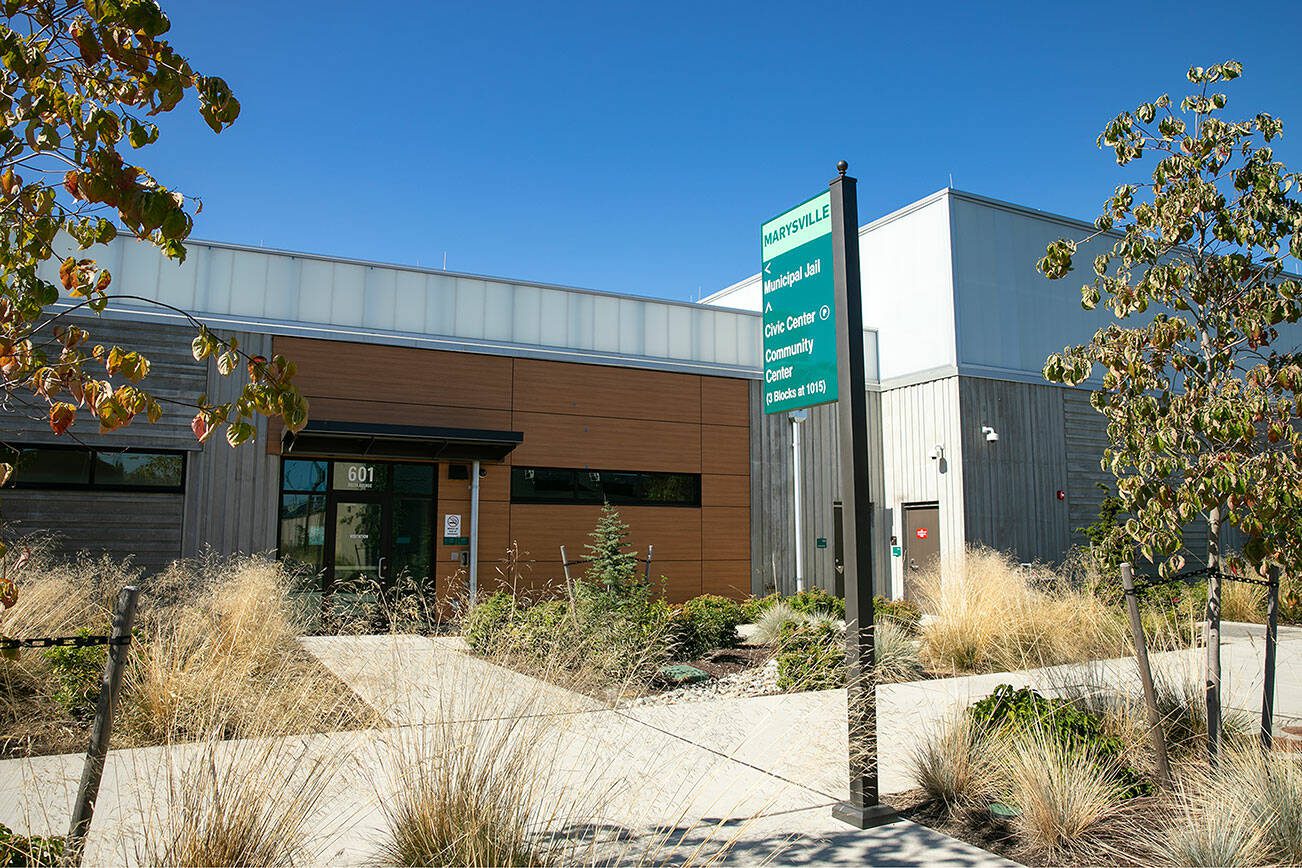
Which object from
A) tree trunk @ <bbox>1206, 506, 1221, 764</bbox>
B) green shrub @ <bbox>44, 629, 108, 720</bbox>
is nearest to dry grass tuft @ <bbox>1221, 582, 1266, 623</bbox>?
tree trunk @ <bbox>1206, 506, 1221, 764</bbox>

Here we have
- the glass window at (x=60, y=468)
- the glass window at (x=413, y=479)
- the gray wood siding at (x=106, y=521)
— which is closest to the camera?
the gray wood siding at (x=106, y=521)

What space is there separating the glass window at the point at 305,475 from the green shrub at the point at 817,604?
7594 mm

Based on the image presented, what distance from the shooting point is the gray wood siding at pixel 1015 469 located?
59.9ft

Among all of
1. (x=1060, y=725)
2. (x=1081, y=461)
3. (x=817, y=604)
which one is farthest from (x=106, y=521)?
(x=1081, y=461)

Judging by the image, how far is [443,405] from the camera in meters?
15.4

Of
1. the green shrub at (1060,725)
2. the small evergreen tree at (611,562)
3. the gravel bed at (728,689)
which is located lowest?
the gravel bed at (728,689)

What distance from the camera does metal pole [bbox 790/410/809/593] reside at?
17.4 m

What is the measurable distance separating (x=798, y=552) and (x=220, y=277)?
35.7ft

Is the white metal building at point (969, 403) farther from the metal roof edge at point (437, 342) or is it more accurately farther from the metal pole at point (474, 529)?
the metal pole at point (474, 529)

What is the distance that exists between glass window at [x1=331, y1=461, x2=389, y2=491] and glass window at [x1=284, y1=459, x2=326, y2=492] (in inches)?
7.7

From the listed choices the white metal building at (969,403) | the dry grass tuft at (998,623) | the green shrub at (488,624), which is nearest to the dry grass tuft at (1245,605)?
the white metal building at (969,403)

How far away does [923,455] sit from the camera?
1906cm

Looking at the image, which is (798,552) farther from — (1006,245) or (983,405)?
(1006,245)

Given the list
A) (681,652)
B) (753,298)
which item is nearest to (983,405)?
(753,298)
